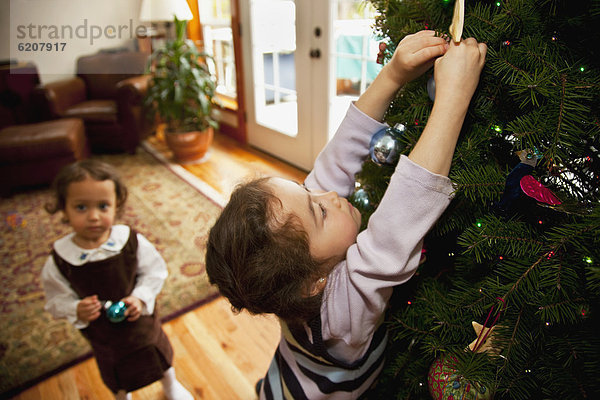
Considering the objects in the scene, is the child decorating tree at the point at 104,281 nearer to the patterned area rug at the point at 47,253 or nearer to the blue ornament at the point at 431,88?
the patterned area rug at the point at 47,253

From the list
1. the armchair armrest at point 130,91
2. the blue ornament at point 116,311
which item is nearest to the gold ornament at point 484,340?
the blue ornament at point 116,311

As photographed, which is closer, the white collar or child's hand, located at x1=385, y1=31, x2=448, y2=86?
child's hand, located at x1=385, y1=31, x2=448, y2=86

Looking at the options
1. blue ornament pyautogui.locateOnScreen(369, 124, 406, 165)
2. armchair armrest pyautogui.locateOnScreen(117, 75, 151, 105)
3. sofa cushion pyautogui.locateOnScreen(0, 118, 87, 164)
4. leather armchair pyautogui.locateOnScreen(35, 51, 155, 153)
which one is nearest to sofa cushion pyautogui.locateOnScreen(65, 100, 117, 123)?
leather armchair pyautogui.locateOnScreen(35, 51, 155, 153)

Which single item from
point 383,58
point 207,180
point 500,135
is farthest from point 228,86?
point 500,135

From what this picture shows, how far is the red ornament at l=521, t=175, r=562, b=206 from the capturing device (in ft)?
1.70

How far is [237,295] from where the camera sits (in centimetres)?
78

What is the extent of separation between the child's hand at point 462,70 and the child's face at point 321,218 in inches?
12.6

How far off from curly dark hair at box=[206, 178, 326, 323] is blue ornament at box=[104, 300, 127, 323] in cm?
60

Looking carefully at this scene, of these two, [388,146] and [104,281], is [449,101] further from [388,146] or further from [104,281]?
[104,281]

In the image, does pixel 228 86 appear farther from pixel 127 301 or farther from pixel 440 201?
pixel 440 201

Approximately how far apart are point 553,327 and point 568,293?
8 cm

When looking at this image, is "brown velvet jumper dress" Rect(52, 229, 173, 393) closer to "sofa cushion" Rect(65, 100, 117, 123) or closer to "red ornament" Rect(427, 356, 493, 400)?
"red ornament" Rect(427, 356, 493, 400)

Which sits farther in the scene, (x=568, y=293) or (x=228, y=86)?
(x=228, y=86)

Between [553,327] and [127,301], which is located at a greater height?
[553,327]
